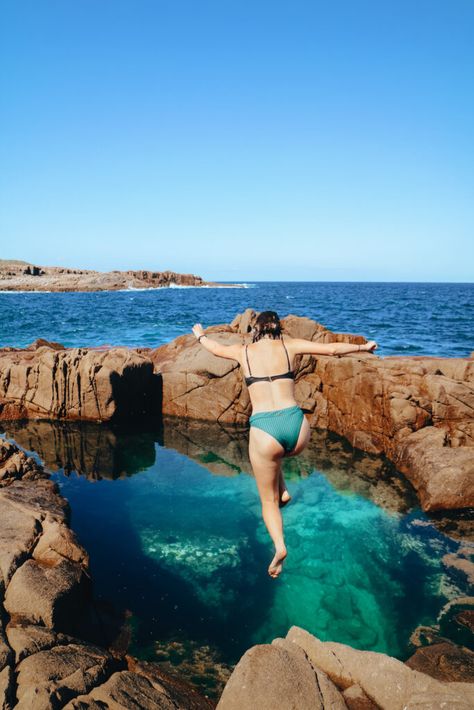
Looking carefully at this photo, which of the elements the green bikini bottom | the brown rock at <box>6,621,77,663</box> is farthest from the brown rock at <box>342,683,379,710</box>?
the brown rock at <box>6,621,77,663</box>

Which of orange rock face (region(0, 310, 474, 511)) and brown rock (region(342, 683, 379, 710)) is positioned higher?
orange rock face (region(0, 310, 474, 511))

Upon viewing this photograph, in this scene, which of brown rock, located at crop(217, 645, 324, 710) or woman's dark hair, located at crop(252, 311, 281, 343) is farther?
woman's dark hair, located at crop(252, 311, 281, 343)

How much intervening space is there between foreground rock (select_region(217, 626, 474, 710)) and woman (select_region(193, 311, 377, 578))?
0.96 meters

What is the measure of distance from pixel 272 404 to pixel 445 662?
14.6 feet

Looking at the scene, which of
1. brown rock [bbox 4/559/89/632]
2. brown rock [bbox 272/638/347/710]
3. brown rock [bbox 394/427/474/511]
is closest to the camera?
brown rock [bbox 272/638/347/710]

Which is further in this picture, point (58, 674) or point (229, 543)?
point (229, 543)

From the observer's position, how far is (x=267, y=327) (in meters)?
4.41

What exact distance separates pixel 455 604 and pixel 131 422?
11.7 meters

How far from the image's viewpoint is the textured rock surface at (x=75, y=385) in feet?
51.3

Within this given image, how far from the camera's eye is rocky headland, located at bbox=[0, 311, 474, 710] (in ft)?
14.0

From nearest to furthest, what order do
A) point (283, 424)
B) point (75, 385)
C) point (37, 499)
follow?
point (283, 424)
point (37, 499)
point (75, 385)

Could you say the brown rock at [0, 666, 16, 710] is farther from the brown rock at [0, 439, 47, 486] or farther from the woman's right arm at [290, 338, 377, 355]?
the brown rock at [0, 439, 47, 486]

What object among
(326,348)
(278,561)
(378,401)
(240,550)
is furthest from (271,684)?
(378,401)

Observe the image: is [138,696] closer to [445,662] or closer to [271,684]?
[271,684]
